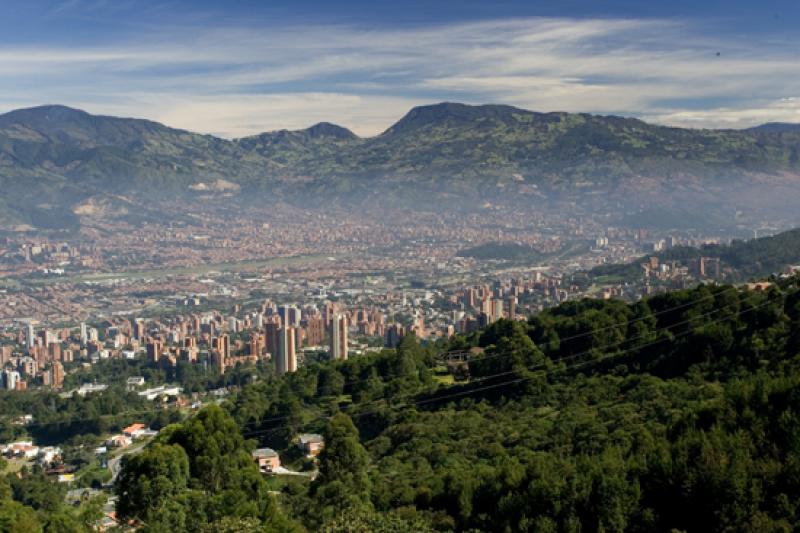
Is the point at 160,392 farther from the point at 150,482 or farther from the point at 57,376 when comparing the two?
the point at 150,482

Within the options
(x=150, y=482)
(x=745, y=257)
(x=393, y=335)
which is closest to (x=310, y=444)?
(x=150, y=482)

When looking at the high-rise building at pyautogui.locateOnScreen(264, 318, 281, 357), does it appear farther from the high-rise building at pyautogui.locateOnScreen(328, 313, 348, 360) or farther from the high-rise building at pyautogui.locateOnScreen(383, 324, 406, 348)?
the high-rise building at pyautogui.locateOnScreen(383, 324, 406, 348)

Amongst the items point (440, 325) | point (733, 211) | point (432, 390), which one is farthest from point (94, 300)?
point (733, 211)

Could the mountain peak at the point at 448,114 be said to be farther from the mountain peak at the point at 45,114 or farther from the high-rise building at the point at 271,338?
the high-rise building at the point at 271,338

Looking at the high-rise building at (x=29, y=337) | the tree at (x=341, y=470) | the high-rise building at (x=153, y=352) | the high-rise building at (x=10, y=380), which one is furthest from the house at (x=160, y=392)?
the tree at (x=341, y=470)

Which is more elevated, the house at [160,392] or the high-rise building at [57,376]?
the house at [160,392]

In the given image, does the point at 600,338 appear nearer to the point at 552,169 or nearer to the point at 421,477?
the point at 421,477
